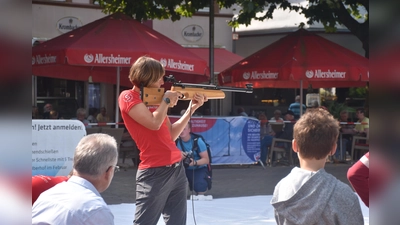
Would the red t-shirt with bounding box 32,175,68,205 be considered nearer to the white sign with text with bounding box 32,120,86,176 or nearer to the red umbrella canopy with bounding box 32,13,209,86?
the white sign with text with bounding box 32,120,86,176

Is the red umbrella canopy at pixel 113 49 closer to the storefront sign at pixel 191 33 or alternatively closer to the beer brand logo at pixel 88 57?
the beer brand logo at pixel 88 57

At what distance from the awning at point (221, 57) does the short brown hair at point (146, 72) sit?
15.4 meters

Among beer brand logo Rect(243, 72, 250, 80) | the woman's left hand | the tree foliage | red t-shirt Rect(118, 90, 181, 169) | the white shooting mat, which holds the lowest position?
the white shooting mat

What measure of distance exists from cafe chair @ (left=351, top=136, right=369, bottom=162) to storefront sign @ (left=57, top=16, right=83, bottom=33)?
10.9 metres

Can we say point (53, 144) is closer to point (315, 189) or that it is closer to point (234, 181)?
point (315, 189)

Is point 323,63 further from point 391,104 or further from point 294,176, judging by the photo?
point 391,104

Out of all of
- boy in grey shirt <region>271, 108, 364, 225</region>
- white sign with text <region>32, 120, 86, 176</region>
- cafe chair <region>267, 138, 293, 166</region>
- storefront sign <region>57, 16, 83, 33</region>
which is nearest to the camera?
boy in grey shirt <region>271, 108, 364, 225</region>

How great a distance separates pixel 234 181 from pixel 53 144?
5135mm

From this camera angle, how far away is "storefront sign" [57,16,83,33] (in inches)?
830

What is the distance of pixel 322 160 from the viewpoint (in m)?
2.91

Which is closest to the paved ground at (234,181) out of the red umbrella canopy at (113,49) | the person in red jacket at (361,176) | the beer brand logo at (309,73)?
the beer brand logo at (309,73)

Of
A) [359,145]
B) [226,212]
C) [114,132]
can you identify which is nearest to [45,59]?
[114,132]

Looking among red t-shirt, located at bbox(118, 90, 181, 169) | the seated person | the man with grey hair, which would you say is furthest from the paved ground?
the man with grey hair

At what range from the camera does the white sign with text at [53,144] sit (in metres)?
7.07
